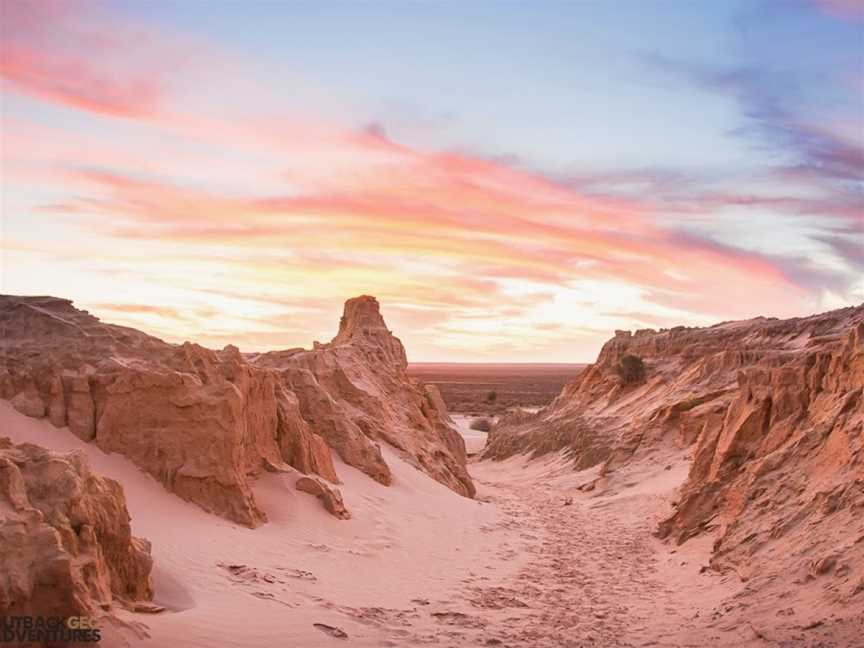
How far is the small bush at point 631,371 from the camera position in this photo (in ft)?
123

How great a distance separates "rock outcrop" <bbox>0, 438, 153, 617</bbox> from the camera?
6.88 meters

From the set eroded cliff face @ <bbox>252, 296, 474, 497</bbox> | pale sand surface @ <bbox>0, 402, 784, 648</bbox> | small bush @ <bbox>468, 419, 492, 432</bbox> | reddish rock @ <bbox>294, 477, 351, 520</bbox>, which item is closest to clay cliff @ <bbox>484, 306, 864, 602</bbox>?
pale sand surface @ <bbox>0, 402, 784, 648</bbox>

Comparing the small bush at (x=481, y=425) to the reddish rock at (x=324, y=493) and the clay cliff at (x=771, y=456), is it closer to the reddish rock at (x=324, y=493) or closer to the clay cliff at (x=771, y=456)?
the clay cliff at (x=771, y=456)

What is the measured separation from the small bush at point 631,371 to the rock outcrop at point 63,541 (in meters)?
31.1

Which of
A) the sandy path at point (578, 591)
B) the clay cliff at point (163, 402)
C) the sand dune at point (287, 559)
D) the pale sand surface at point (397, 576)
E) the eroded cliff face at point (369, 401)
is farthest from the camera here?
the eroded cliff face at point (369, 401)

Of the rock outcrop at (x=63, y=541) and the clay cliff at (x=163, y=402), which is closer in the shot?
the rock outcrop at (x=63, y=541)

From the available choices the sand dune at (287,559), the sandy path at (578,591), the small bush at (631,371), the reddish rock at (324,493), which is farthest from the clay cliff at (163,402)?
the small bush at (631,371)

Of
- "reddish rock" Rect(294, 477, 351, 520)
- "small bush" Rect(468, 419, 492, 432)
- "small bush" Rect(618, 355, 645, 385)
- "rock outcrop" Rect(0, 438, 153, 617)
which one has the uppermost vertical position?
"small bush" Rect(618, 355, 645, 385)

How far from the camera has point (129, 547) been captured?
8477 mm

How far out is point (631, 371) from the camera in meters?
37.9

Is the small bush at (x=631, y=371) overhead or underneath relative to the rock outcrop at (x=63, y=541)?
overhead

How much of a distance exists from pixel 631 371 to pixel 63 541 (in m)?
32.9

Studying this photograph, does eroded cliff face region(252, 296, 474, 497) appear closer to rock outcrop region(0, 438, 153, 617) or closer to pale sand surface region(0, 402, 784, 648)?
pale sand surface region(0, 402, 784, 648)

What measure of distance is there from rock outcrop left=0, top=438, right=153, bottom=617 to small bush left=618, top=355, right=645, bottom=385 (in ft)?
102
